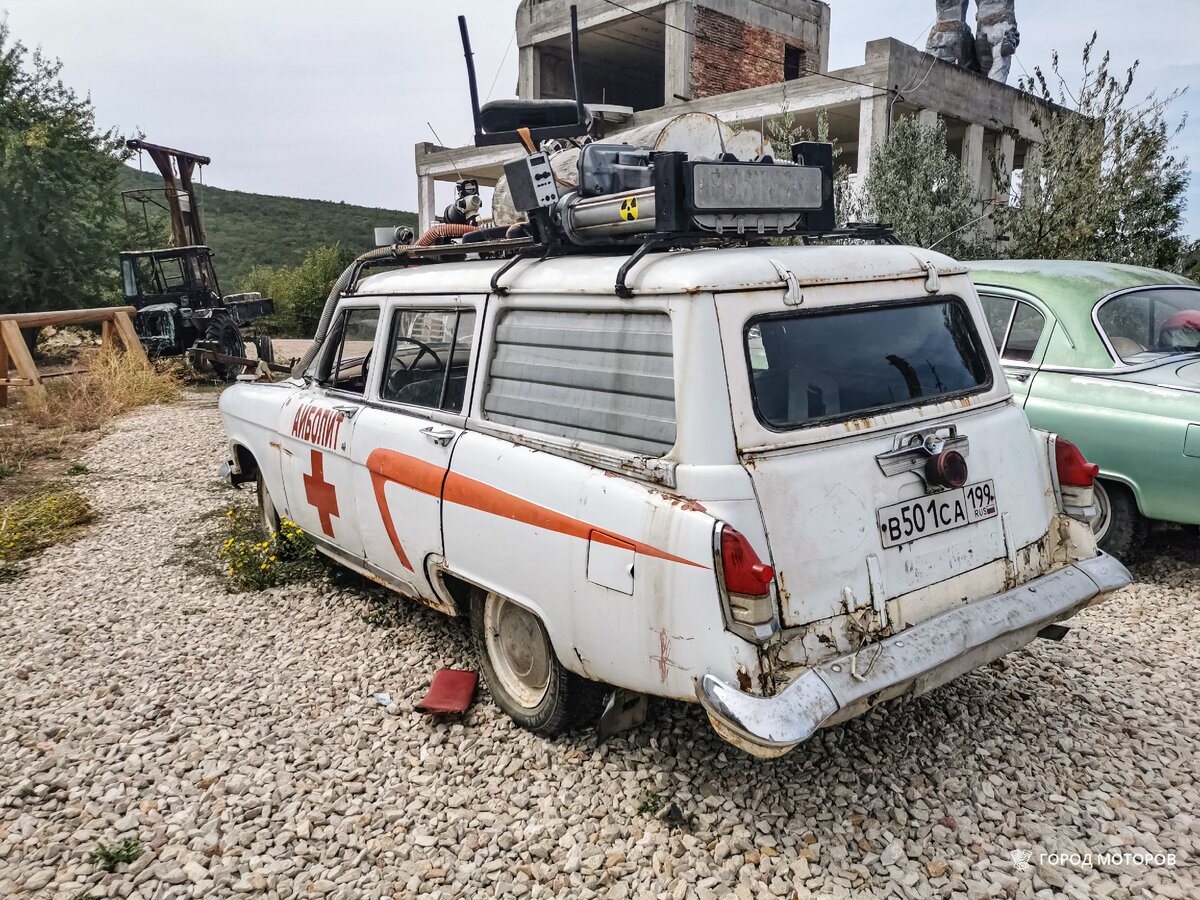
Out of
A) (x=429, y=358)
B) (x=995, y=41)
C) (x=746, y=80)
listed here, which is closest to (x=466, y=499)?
(x=429, y=358)

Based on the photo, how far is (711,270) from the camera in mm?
2701

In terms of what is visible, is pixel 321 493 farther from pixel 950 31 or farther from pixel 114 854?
pixel 950 31

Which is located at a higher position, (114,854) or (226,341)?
(226,341)

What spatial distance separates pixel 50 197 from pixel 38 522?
16.2 metres

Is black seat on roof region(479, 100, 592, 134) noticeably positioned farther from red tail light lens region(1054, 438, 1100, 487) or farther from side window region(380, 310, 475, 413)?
red tail light lens region(1054, 438, 1100, 487)

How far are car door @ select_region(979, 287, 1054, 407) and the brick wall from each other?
1672 cm

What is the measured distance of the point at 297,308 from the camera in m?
28.2

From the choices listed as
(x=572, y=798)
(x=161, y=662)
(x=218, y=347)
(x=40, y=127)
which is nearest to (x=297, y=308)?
(x=40, y=127)

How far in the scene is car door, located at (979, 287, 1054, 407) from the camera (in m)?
5.11

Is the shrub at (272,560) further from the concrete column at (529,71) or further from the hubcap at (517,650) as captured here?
the concrete column at (529,71)

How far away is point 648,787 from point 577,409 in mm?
1402

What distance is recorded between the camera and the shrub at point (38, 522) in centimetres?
592

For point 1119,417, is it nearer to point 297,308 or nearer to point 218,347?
point 218,347

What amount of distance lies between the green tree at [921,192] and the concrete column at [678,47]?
8.95 metres
